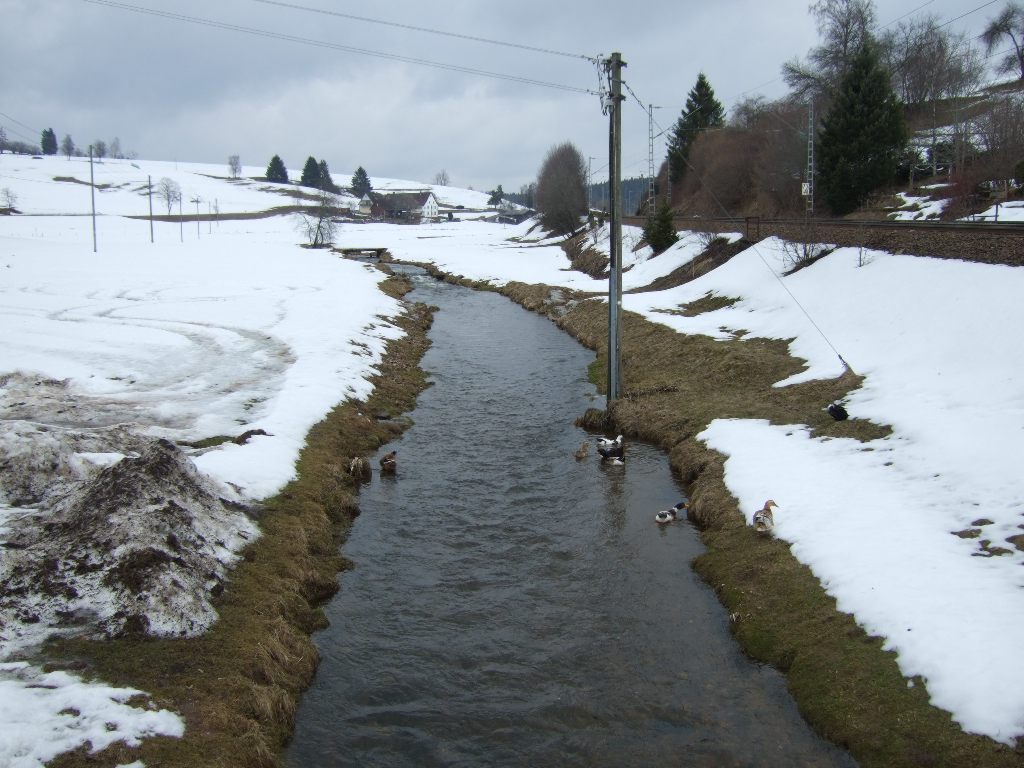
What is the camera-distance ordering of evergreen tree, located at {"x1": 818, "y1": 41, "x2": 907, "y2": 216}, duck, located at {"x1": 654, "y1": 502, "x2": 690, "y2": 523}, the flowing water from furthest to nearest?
evergreen tree, located at {"x1": 818, "y1": 41, "x2": 907, "y2": 216} < duck, located at {"x1": 654, "y1": 502, "x2": 690, "y2": 523} < the flowing water

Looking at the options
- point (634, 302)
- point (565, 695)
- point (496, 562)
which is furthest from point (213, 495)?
point (634, 302)

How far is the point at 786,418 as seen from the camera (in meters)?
16.4

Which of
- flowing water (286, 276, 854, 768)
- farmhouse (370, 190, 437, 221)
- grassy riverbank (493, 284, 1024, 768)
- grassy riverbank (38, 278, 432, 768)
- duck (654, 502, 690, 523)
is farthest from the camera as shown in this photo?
farmhouse (370, 190, 437, 221)

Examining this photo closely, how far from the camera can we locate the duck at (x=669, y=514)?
526 inches

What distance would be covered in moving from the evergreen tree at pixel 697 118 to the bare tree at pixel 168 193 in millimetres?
98286

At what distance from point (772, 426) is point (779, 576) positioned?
20.1 feet

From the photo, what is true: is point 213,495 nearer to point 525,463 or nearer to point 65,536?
point 65,536

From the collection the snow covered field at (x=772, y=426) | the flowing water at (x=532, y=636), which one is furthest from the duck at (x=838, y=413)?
the flowing water at (x=532, y=636)

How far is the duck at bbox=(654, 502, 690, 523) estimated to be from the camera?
43.9 feet

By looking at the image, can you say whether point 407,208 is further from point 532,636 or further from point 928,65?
point 532,636

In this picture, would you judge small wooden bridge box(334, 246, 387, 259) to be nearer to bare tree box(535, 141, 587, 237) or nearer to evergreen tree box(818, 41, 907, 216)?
bare tree box(535, 141, 587, 237)

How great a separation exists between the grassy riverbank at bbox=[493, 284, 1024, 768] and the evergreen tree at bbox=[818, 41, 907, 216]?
2467 centimetres

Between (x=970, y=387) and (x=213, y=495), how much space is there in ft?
45.9

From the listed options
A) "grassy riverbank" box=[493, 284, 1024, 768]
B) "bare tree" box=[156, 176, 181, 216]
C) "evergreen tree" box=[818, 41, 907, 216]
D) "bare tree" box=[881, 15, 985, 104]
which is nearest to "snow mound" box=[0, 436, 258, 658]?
"grassy riverbank" box=[493, 284, 1024, 768]
